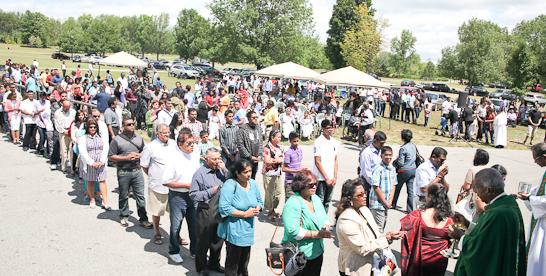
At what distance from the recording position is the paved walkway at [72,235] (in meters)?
4.73

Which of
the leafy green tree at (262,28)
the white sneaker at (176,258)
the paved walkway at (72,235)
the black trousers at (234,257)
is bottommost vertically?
the paved walkway at (72,235)

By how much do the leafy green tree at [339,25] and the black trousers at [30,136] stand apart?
44.0 meters

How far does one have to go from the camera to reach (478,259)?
9.76 ft

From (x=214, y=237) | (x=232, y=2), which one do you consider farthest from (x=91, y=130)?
(x=232, y=2)

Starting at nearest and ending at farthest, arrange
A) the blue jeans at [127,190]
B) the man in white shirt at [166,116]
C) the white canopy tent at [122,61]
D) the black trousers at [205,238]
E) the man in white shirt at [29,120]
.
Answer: the black trousers at [205,238] < the blue jeans at [127,190] < the man in white shirt at [166,116] < the man in white shirt at [29,120] < the white canopy tent at [122,61]

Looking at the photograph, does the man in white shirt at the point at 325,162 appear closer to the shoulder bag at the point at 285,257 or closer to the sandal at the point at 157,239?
the shoulder bag at the point at 285,257

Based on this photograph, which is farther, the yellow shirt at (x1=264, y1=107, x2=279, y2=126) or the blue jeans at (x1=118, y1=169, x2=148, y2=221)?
the yellow shirt at (x1=264, y1=107, x2=279, y2=126)

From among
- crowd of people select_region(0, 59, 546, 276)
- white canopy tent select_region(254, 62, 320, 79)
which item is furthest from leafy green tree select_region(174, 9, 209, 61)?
crowd of people select_region(0, 59, 546, 276)

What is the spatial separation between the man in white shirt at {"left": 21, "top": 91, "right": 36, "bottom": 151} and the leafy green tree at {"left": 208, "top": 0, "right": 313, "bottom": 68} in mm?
28463

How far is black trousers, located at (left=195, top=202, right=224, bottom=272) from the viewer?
14.7 feet

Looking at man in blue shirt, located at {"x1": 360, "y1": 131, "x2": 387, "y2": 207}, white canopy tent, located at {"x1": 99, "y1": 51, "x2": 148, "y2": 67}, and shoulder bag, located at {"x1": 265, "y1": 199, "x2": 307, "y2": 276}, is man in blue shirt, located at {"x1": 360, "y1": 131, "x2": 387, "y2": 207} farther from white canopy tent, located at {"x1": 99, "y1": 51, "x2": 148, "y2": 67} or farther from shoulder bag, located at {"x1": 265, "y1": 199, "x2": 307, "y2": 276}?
white canopy tent, located at {"x1": 99, "y1": 51, "x2": 148, "y2": 67}

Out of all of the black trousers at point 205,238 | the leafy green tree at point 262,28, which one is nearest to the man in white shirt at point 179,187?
the black trousers at point 205,238

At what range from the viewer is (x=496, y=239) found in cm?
290

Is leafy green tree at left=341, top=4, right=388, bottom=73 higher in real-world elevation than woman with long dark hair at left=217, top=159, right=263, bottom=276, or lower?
higher
